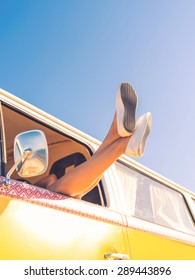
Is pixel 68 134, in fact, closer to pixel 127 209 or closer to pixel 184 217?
pixel 127 209

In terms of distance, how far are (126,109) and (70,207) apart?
0.88m

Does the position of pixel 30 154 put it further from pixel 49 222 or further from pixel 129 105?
pixel 129 105

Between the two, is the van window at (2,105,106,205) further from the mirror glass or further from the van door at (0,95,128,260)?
the mirror glass

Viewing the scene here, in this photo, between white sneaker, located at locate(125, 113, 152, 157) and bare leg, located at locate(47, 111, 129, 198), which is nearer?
bare leg, located at locate(47, 111, 129, 198)

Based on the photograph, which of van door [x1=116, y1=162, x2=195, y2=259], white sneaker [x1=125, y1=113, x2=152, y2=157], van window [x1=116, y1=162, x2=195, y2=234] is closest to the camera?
white sneaker [x1=125, y1=113, x2=152, y2=157]

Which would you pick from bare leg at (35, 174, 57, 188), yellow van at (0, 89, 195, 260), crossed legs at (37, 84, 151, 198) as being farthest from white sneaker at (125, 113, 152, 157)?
bare leg at (35, 174, 57, 188)

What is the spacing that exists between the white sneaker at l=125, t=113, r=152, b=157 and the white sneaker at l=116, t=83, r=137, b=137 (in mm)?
53

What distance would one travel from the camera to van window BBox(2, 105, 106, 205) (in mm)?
2973

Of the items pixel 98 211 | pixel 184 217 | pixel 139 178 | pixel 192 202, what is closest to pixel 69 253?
pixel 98 211

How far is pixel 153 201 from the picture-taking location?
13.2ft

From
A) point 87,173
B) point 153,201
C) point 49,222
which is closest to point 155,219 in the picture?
point 153,201

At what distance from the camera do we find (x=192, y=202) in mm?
5055
